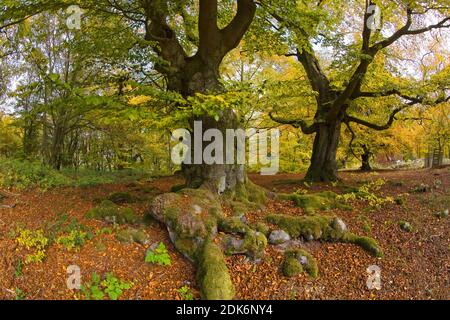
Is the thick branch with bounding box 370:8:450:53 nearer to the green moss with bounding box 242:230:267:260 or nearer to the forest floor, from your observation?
the forest floor

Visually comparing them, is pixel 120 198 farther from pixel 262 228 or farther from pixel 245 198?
pixel 262 228

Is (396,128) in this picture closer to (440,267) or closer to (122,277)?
(440,267)

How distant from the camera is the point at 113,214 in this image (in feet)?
20.4

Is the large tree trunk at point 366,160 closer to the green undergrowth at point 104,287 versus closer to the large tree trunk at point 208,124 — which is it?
the large tree trunk at point 208,124

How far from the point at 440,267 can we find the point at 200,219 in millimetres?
4118

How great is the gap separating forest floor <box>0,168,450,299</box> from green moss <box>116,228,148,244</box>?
0.09 metres

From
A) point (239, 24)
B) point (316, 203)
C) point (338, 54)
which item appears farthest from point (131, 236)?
point (338, 54)

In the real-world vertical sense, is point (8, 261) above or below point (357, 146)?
below

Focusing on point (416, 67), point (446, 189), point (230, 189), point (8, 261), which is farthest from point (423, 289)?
point (416, 67)

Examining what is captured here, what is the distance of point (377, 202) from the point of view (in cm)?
817

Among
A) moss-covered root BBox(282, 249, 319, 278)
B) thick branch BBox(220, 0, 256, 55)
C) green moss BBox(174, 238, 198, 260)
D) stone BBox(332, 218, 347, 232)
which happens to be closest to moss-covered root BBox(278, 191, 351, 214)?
stone BBox(332, 218, 347, 232)

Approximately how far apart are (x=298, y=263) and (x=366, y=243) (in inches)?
61.9

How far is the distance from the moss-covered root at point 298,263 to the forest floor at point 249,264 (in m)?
0.10

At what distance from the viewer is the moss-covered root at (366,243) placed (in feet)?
19.3
